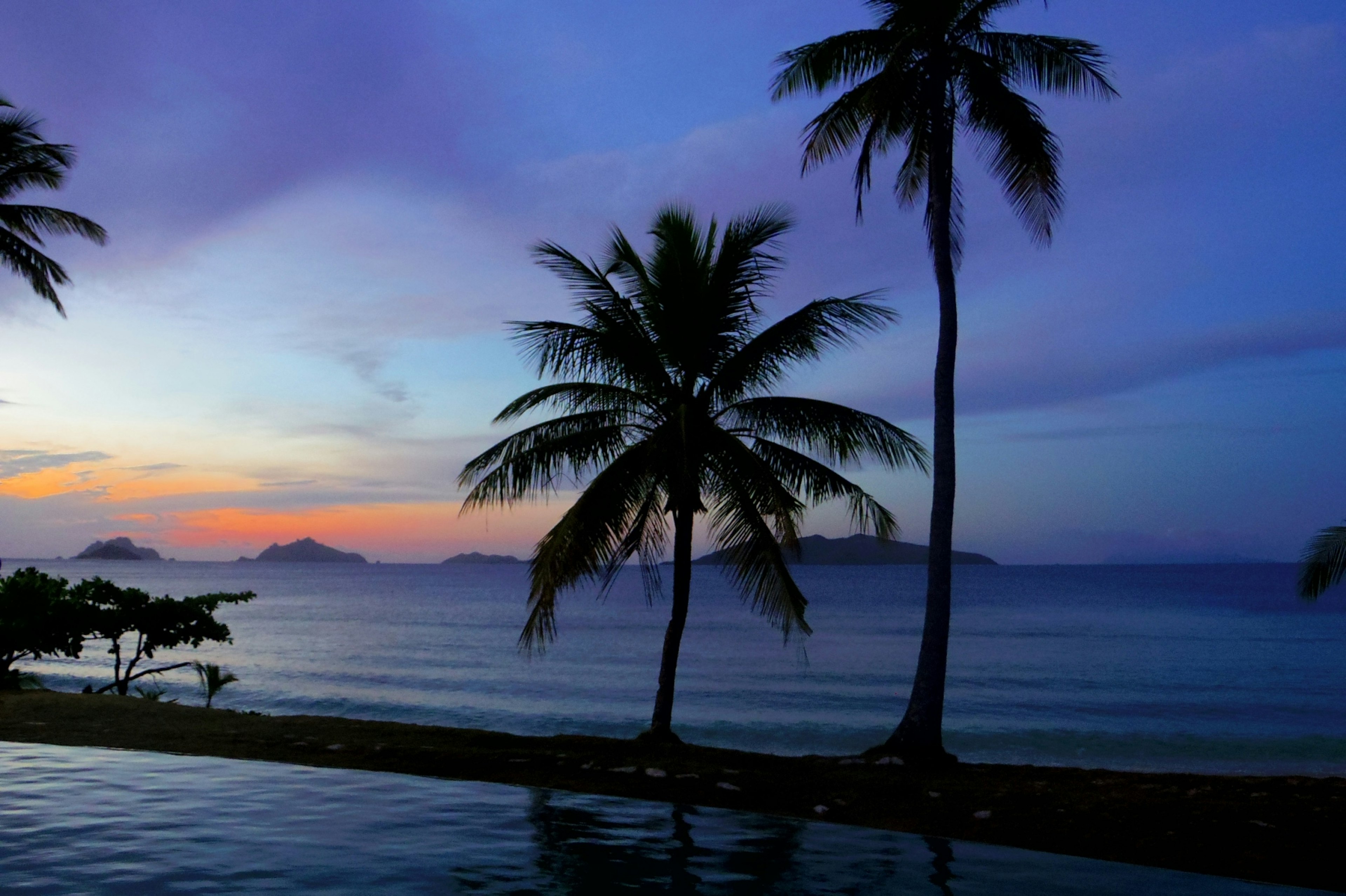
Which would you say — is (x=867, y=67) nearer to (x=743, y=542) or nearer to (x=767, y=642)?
(x=743, y=542)

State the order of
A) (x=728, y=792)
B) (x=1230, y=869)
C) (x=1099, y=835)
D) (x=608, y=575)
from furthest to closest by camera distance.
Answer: (x=608, y=575) < (x=728, y=792) < (x=1099, y=835) < (x=1230, y=869)

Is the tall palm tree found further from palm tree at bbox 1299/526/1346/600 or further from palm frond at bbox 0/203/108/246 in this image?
Answer: palm frond at bbox 0/203/108/246

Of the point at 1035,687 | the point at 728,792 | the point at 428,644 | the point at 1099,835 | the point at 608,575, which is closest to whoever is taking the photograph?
the point at 1099,835

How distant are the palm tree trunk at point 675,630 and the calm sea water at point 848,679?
9396 mm

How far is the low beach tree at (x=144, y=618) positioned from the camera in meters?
17.2

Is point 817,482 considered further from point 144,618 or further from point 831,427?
point 144,618

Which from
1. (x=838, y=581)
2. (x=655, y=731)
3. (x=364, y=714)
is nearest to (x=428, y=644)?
(x=364, y=714)

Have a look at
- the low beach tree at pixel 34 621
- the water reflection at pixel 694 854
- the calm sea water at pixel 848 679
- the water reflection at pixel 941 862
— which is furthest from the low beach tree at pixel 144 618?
the water reflection at pixel 941 862

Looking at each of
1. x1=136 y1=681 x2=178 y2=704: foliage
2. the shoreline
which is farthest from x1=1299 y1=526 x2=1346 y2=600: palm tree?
x1=136 y1=681 x2=178 y2=704: foliage

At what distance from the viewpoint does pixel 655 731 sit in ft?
41.3

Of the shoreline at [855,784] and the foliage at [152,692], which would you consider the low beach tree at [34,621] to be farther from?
the shoreline at [855,784]

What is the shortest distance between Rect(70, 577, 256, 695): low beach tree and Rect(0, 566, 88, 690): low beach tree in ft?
0.97

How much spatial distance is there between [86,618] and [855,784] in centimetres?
1439

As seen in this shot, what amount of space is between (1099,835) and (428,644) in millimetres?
44254
